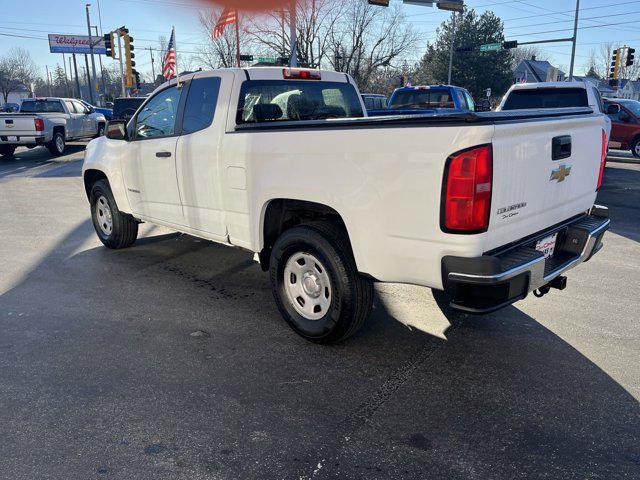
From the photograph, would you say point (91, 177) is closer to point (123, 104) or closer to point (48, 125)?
point (48, 125)

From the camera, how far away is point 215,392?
10.4 feet

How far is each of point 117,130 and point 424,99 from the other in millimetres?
9880

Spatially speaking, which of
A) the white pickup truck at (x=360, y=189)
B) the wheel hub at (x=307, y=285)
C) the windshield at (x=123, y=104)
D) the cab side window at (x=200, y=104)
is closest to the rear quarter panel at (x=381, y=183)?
the white pickup truck at (x=360, y=189)

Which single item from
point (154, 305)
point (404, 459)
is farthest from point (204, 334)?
point (404, 459)

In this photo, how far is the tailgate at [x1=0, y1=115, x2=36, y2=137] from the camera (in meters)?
15.9

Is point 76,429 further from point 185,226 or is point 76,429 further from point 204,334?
point 185,226

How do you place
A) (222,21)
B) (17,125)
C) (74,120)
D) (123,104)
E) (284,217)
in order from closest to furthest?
1. (284,217)
2. (222,21)
3. (17,125)
4. (74,120)
5. (123,104)

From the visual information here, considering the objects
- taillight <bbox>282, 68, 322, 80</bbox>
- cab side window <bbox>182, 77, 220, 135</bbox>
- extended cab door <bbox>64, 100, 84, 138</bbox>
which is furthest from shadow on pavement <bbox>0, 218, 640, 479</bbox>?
extended cab door <bbox>64, 100, 84, 138</bbox>

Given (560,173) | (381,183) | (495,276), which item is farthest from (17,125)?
(495,276)

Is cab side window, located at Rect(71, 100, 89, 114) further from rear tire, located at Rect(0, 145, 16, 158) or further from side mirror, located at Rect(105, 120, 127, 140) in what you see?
side mirror, located at Rect(105, 120, 127, 140)

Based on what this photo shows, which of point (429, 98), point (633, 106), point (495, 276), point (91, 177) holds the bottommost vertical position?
point (495, 276)

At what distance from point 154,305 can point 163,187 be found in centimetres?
123

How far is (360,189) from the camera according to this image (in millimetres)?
3139

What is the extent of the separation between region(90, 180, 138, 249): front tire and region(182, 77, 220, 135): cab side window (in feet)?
6.41
